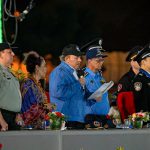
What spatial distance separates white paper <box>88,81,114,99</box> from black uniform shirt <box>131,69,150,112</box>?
1.53 feet

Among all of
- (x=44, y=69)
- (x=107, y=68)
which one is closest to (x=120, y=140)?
(x=44, y=69)

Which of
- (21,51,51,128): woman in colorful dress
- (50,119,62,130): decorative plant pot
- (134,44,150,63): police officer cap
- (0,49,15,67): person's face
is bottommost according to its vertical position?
(50,119,62,130): decorative plant pot

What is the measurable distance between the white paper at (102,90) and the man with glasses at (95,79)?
265 millimetres

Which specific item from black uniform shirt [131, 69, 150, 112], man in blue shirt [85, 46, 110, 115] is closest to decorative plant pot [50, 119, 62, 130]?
man in blue shirt [85, 46, 110, 115]

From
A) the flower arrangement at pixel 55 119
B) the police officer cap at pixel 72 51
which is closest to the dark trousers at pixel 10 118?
the flower arrangement at pixel 55 119

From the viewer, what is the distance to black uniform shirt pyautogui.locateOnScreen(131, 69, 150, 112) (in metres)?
10.8

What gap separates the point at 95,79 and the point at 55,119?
1813 millimetres

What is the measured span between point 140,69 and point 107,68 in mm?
9126

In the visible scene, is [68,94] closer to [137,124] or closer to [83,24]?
[137,124]

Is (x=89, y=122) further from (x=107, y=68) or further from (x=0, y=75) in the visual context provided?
(x=107, y=68)

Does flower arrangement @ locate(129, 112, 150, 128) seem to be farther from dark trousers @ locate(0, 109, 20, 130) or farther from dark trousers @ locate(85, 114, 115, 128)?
dark trousers @ locate(0, 109, 20, 130)

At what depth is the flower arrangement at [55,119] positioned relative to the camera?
31.4 feet

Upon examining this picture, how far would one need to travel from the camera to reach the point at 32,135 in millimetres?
8852

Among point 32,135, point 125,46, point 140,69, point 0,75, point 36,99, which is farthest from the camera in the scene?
point 125,46
